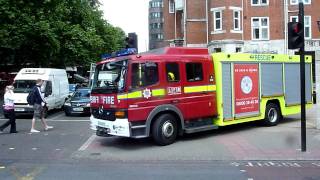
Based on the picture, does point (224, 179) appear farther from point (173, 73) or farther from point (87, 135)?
point (87, 135)

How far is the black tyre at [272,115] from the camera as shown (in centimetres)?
1688

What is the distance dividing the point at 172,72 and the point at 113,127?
2198 mm

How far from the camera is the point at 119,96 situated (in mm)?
12609

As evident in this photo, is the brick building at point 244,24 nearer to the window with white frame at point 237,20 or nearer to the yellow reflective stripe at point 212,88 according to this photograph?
the window with white frame at point 237,20

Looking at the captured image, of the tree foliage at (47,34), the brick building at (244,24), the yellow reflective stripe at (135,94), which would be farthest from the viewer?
the brick building at (244,24)

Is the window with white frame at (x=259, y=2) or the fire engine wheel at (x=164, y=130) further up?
the window with white frame at (x=259, y=2)

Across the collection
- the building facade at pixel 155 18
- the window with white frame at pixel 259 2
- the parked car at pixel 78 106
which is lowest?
the parked car at pixel 78 106

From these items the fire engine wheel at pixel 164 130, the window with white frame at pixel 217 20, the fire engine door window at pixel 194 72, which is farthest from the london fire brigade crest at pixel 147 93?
the window with white frame at pixel 217 20

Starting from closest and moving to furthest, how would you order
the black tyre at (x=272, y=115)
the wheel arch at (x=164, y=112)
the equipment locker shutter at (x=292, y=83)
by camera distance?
the wheel arch at (x=164, y=112) → the black tyre at (x=272, y=115) → the equipment locker shutter at (x=292, y=83)

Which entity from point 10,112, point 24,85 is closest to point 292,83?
point 10,112

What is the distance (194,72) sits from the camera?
1415 cm

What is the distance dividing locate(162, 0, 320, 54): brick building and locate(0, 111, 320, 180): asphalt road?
28140 millimetres

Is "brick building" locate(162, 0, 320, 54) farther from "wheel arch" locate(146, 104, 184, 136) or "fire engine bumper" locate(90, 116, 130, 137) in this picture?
"fire engine bumper" locate(90, 116, 130, 137)

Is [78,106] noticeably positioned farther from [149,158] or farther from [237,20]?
[237,20]
